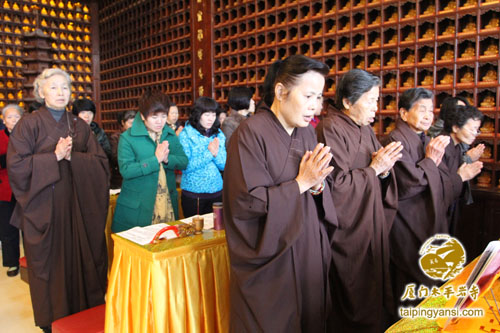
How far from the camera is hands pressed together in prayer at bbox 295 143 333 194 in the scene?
5.55 feet

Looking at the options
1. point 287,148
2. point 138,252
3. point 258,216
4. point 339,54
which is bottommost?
point 138,252

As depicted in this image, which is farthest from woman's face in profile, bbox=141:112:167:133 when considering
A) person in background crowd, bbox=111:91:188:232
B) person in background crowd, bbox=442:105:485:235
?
person in background crowd, bbox=442:105:485:235

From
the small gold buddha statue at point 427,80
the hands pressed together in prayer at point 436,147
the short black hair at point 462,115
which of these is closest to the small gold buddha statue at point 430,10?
the small gold buddha statue at point 427,80

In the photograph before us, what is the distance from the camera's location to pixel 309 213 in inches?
72.6

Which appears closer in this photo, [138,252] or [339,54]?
[138,252]

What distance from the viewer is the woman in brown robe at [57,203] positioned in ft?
8.73

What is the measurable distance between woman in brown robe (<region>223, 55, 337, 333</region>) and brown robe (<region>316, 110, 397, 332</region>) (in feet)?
1.67

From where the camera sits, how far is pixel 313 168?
66.6 inches

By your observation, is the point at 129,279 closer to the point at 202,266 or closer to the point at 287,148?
the point at 202,266

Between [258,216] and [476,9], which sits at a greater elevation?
[476,9]

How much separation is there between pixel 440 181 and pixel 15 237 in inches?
150

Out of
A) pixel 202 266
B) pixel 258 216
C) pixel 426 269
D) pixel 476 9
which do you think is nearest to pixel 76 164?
pixel 202 266

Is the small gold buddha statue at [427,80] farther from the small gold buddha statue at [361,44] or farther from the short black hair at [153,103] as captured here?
the short black hair at [153,103]

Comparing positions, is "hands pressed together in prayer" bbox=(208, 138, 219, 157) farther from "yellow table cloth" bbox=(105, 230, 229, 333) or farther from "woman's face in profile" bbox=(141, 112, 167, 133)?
"yellow table cloth" bbox=(105, 230, 229, 333)
